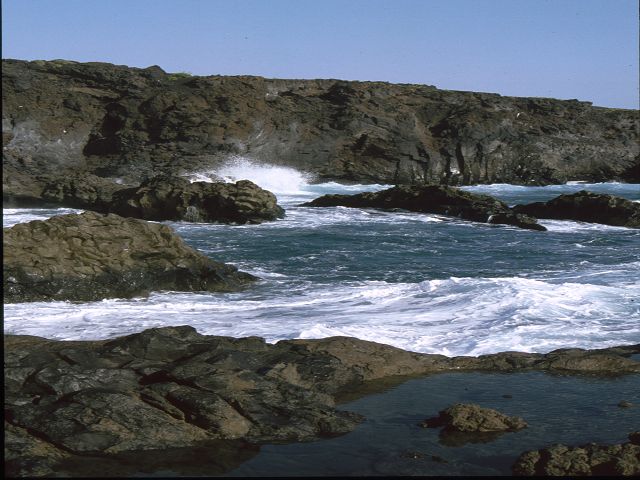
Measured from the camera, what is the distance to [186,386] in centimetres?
798

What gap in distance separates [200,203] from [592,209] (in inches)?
486

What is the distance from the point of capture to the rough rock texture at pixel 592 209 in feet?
96.0

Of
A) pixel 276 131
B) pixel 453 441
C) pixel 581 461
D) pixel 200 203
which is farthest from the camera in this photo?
pixel 276 131

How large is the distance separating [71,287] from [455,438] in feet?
27.3

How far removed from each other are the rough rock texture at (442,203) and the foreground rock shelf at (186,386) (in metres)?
18.7

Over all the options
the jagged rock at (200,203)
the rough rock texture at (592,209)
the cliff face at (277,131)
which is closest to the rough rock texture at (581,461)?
the jagged rock at (200,203)

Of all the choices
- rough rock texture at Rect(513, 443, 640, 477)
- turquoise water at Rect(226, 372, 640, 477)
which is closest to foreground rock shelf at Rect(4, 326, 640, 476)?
turquoise water at Rect(226, 372, 640, 477)

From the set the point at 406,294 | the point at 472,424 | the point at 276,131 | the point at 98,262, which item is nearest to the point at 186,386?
the point at 472,424

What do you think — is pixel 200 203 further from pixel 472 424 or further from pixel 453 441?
pixel 453 441

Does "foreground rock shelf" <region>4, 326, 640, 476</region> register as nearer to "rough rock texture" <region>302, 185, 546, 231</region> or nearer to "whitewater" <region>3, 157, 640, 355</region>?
"whitewater" <region>3, 157, 640, 355</region>

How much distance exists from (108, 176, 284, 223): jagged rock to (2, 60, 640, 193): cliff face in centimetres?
1356

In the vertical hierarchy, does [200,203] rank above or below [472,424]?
above

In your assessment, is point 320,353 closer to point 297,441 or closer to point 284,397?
point 284,397

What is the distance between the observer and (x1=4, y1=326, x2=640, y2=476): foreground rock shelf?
7070 mm
